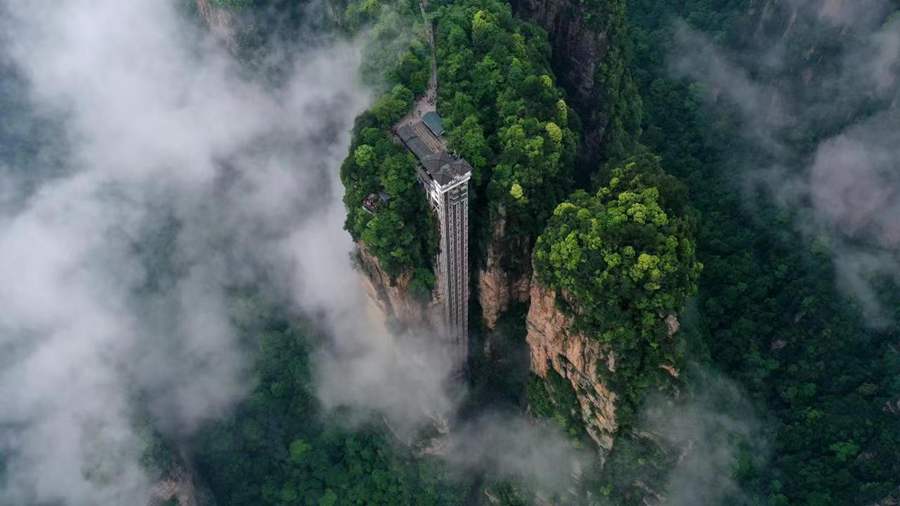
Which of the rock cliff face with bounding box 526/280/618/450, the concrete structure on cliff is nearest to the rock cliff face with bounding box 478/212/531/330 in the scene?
the concrete structure on cliff

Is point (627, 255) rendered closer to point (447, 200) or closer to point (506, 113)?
point (447, 200)

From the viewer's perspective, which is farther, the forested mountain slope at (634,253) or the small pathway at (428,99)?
the small pathway at (428,99)

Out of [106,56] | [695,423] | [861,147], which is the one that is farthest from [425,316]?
[106,56]

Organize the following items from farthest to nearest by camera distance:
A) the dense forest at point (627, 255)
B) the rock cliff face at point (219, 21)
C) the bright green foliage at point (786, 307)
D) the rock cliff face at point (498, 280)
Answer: the rock cliff face at point (219, 21) < the rock cliff face at point (498, 280) < the bright green foliage at point (786, 307) < the dense forest at point (627, 255)

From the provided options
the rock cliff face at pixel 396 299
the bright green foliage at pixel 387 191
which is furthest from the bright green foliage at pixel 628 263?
the rock cliff face at pixel 396 299

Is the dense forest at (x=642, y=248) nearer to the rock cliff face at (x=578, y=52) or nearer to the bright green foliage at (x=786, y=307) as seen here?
the bright green foliage at (x=786, y=307)

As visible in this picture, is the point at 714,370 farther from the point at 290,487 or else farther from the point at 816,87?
the point at 290,487
